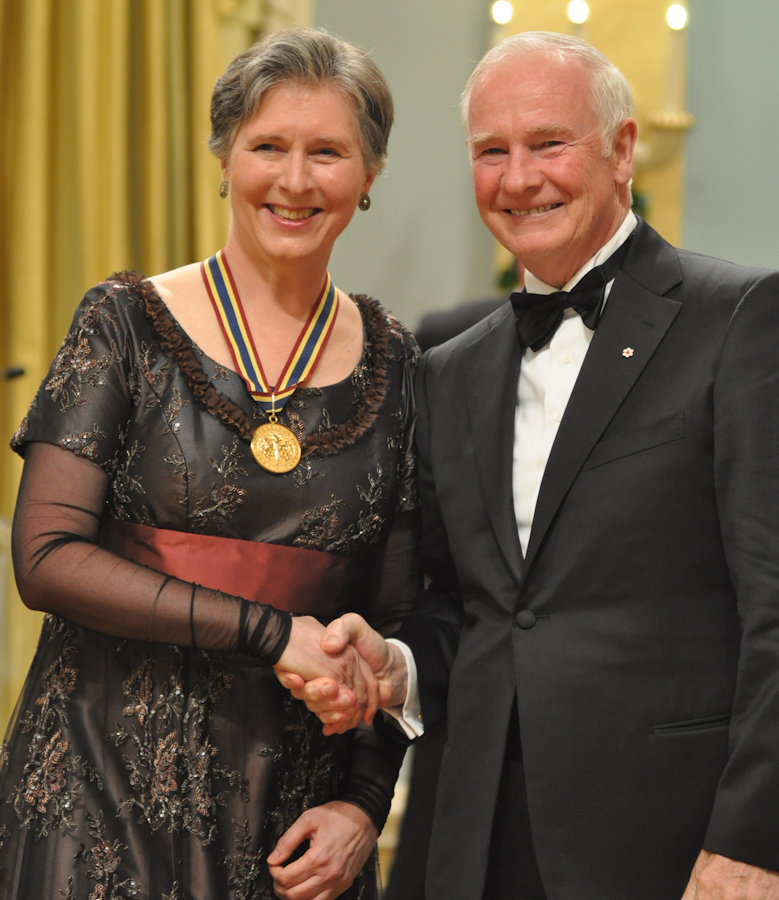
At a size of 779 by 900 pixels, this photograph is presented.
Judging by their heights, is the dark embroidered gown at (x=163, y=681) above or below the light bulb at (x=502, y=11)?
below

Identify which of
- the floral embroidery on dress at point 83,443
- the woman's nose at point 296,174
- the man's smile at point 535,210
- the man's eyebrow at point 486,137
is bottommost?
the floral embroidery on dress at point 83,443

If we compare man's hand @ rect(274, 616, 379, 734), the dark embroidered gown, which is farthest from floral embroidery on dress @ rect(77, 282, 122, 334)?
man's hand @ rect(274, 616, 379, 734)

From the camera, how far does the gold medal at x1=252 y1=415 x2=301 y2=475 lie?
169 centimetres

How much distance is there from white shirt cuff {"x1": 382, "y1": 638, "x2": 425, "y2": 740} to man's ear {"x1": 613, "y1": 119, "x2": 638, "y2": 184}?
2.70 feet

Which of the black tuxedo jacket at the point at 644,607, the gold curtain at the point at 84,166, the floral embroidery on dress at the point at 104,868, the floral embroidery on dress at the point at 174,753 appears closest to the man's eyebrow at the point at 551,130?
the black tuxedo jacket at the point at 644,607

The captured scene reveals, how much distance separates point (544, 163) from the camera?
5.32 ft

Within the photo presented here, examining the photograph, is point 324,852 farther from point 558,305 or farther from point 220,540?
point 558,305

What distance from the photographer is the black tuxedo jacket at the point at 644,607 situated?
1.39m

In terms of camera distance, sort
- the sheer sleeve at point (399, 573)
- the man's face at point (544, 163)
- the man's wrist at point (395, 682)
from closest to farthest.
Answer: the man's face at point (544, 163), the man's wrist at point (395, 682), the sheer sleeve at point (399, 573)

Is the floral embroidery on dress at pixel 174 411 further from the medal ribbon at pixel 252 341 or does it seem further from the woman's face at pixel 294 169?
the woman's face at pixel 294 169

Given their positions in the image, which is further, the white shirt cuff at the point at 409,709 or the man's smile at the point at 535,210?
the white shirt cuff at the point at 409,709

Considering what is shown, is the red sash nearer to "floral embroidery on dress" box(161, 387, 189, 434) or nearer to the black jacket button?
"floral embroidery on dress" box(161, 387, 189, 434)

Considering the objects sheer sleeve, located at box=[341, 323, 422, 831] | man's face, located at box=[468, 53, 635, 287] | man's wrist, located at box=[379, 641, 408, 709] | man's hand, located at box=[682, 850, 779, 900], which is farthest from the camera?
sheer sleeve, located at box=[341, 323, 422, 831]

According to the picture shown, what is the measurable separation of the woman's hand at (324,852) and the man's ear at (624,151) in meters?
1.08
